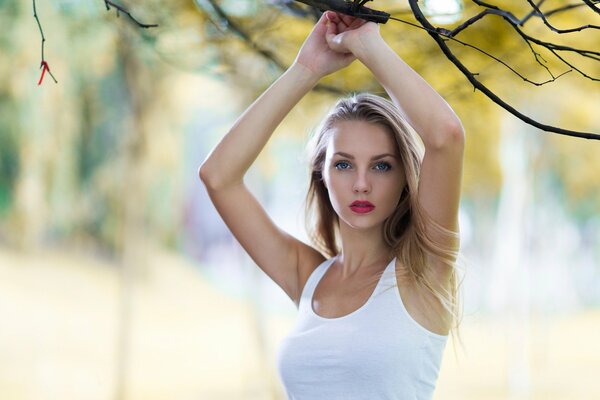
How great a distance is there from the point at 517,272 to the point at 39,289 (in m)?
5.41

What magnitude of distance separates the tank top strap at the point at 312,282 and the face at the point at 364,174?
14cm

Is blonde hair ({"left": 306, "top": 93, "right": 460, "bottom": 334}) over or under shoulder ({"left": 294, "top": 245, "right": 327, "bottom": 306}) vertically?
over

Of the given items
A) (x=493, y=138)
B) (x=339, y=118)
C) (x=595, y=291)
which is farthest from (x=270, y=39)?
(x=595, y=291)

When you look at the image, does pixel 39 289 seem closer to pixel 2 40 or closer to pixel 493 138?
pixel 2 40

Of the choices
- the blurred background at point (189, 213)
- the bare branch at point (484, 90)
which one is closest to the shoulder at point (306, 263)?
the bare branch at point (484, 90)

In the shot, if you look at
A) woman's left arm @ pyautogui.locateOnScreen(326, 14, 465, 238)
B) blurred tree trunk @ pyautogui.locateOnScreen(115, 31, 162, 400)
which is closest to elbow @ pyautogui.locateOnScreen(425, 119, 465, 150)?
woman's left arm @ pyautogui.locateOnScreen(326, 14, 465, 238)

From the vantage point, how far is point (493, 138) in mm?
9469

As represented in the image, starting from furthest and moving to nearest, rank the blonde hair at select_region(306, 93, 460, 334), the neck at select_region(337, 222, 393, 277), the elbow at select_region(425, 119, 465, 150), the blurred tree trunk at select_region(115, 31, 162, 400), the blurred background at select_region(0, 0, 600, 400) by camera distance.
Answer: the blurred tree trunk at select_region(115, 31, 162, 400), the blurred background at select_region(0, 0, 600, 400), the neck at select_region(337, 222, 393, 277), the blonde hair at select_region(306, 93, 460, 334), the elbow at select_region(425, 119, 465, 150)

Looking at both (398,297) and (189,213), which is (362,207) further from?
(189,213)

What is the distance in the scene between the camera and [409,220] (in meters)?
1.37

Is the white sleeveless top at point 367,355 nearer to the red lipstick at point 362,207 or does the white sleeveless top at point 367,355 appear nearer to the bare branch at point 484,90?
the red lipstick at point 362,207

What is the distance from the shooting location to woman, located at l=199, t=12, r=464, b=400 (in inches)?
46.7

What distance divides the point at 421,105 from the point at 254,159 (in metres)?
0.34

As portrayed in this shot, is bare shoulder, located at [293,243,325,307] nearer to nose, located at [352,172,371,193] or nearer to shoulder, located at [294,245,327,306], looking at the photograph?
shoulder, located at [294,245,327,306]
